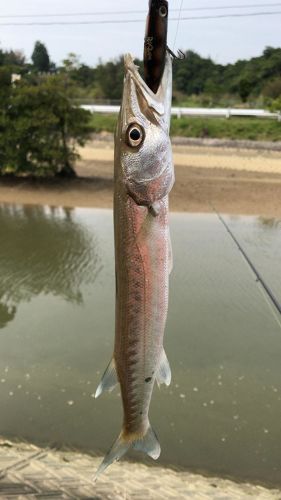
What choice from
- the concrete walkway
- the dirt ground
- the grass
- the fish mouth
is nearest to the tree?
the grass

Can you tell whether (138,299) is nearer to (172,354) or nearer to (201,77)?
(172,354)

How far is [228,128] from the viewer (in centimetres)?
2697

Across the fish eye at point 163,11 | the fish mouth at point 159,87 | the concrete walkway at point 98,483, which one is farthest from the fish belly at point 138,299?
the concrete walkway at point 98,483

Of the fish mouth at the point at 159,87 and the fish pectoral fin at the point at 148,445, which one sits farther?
the fish pectoral fin at the point at 148,445

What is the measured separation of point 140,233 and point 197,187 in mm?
15388

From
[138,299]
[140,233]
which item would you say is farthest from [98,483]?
[140,233]

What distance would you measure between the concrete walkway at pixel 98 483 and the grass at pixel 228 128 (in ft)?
75.1

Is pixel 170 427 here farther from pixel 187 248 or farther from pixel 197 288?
pixel 187 248

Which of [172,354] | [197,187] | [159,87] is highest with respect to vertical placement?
[159,87]

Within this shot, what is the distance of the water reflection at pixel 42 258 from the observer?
315 inches

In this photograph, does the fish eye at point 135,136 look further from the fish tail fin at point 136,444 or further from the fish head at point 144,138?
the fish tail fin at point 136,444

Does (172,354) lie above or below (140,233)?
below

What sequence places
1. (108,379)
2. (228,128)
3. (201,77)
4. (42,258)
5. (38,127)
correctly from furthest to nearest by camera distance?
1. (201,77)
2. (228,128)
3. (38,127)
4. (42,258)
5. (108,379)

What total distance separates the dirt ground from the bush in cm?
86
